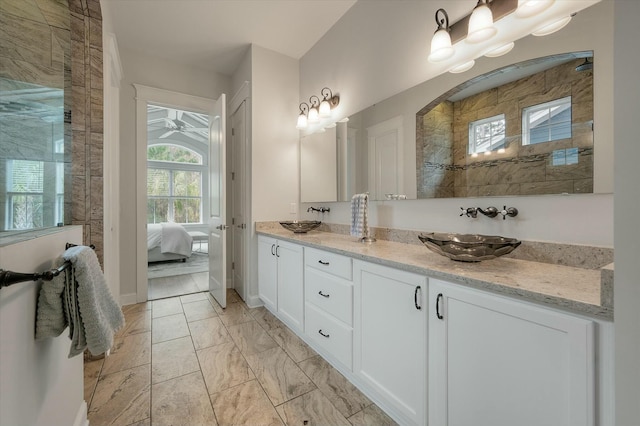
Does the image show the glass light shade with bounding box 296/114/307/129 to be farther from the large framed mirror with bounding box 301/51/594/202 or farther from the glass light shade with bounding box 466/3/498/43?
the glass light shade with bounding box 466/3/498/43

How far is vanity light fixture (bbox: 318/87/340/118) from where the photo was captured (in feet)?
8.32

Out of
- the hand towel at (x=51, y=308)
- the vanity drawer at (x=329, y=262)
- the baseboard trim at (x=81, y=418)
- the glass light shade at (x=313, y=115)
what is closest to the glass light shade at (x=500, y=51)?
the vanity drawer at (x=329, y=262)

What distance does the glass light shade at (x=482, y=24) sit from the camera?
51.8 inches

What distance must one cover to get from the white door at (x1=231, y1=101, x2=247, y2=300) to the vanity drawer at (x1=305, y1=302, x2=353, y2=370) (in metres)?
1.35

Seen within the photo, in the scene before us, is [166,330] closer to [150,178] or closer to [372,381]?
[372,381]

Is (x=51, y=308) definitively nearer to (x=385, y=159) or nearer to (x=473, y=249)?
(x=473, y=249)

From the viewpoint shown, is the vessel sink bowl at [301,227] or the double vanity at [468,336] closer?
the double vanity at [468,336]

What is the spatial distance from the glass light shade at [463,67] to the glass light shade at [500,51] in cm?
8

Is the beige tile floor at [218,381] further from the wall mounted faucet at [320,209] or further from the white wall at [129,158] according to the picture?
the wall mounted faucet at [320,209]

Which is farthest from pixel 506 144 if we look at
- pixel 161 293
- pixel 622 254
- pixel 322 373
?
pixel 161 293

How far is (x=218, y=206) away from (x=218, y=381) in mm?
1791

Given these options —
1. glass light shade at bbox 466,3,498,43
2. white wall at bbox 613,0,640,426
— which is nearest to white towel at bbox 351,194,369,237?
glass light shade at bbox 466,3,498,43

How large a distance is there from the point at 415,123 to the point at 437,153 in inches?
10.8

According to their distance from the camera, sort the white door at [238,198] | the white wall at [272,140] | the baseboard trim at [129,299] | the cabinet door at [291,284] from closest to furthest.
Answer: the cabinet door at [291,284] → the white wall at [272,140] → the baseboard trim at [129,299] → the white door at [238,198]
